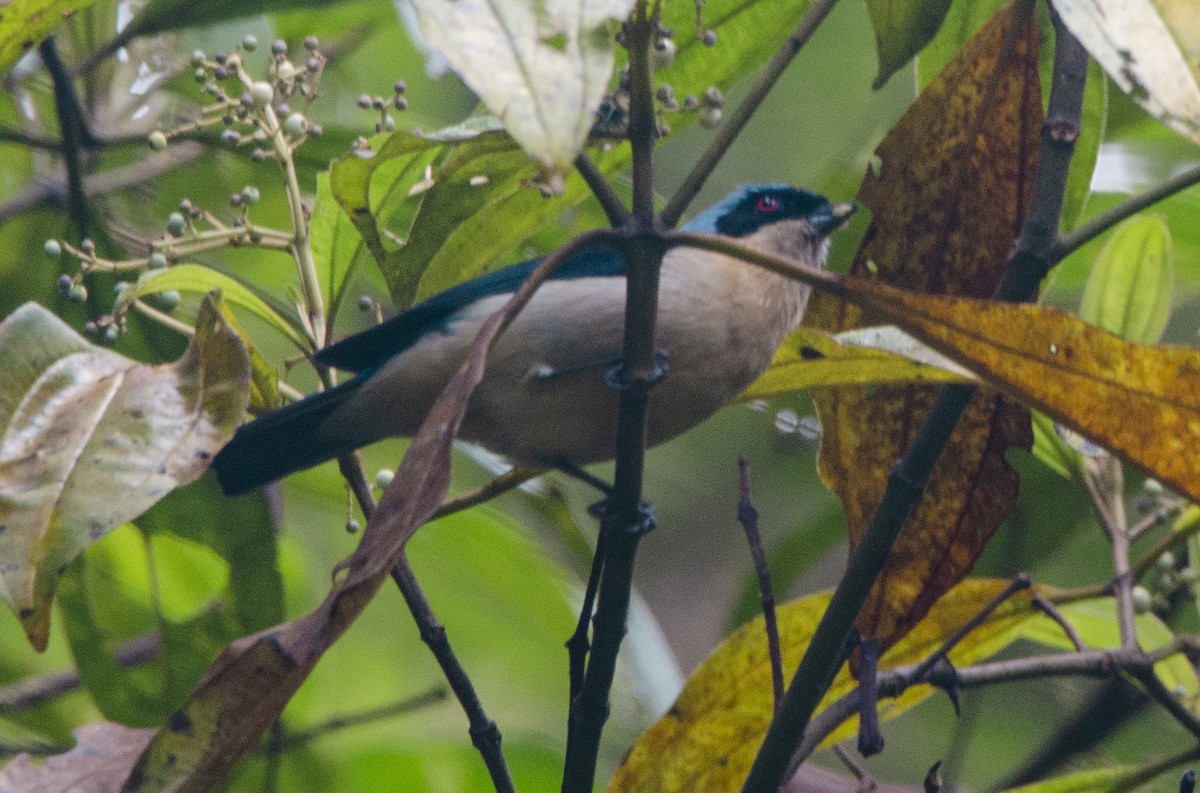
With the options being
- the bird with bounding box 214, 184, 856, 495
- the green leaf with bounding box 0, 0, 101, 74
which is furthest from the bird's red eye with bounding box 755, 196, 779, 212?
the green leaf with bounding box 0, 0, 101, 74

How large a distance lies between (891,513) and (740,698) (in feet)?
2.23

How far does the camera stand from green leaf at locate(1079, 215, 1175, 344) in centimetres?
253

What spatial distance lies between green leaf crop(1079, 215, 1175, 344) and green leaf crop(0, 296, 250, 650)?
1687 millimetres

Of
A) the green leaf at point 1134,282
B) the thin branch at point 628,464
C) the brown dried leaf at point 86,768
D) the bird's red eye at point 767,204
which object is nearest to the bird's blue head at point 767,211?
the bird's red eye at point 767,204

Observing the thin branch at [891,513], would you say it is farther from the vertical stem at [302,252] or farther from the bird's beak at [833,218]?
the bird's beak at [833,218]

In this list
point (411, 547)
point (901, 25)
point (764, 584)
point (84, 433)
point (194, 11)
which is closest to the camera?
point (84, 433)

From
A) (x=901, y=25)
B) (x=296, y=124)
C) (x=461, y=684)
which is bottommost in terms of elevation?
(x=461, y=684)

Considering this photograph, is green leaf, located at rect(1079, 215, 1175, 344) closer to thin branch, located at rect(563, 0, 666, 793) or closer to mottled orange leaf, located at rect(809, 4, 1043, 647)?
mottled orange leaf, located at rect(809, 4, 1043, 647)

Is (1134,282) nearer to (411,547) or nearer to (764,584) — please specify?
(764,584)

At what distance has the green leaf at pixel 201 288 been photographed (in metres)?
1.90

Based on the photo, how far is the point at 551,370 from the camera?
2564 millimetres

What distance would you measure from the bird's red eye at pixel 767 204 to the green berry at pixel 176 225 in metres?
1.34

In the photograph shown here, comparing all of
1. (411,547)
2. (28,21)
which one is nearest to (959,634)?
(28,21)

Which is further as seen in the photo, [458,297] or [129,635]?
[129,635]
